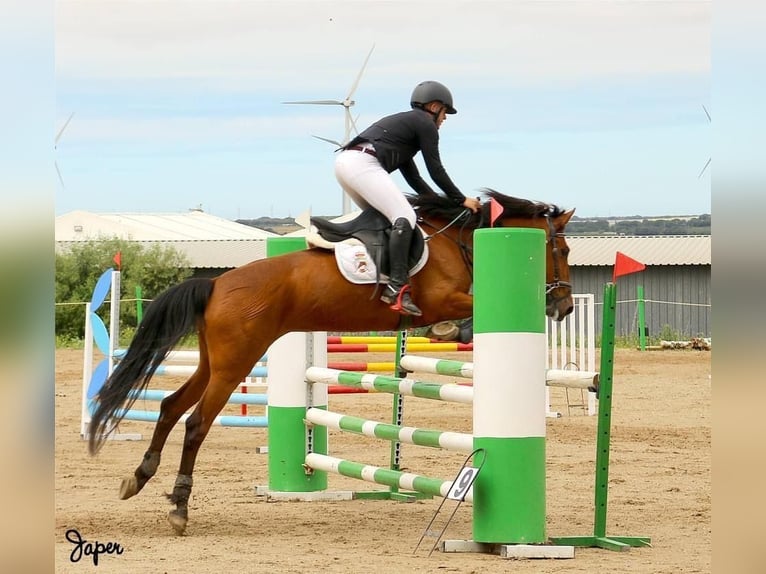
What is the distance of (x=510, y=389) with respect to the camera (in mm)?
4219

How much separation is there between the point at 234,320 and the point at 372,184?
3.38 feet

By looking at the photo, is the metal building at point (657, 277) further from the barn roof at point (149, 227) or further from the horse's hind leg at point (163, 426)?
the horse's hind leg at point (163, 426)

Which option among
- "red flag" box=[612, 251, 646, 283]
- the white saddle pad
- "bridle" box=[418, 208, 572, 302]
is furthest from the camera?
"bridle" box=[418, 208, 572, 302]

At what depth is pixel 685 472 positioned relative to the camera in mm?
7082

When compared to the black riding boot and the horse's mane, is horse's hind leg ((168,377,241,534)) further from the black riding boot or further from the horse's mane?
the horse's mane

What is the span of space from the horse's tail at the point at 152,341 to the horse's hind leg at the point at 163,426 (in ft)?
0.67

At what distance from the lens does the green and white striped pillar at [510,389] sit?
166 inches

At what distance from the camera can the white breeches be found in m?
5.41

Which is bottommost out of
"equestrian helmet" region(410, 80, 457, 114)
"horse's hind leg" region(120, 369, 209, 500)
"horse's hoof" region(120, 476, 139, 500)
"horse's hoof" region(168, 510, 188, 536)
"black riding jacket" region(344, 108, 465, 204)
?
"horse's hoof" region(168, 510, 188, 536)

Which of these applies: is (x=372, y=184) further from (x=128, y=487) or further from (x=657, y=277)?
(x=657, y=277)

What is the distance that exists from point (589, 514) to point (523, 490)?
1515mm

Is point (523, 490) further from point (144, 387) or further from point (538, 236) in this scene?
point (144, 387)

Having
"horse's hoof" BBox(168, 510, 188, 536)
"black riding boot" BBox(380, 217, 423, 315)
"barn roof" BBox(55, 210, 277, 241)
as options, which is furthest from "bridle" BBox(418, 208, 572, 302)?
"barn roof" BBox(55, 210, 277, 241)

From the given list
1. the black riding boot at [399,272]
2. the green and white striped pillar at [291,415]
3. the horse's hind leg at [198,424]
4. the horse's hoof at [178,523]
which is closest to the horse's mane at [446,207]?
the black riding boot at [399,272]
